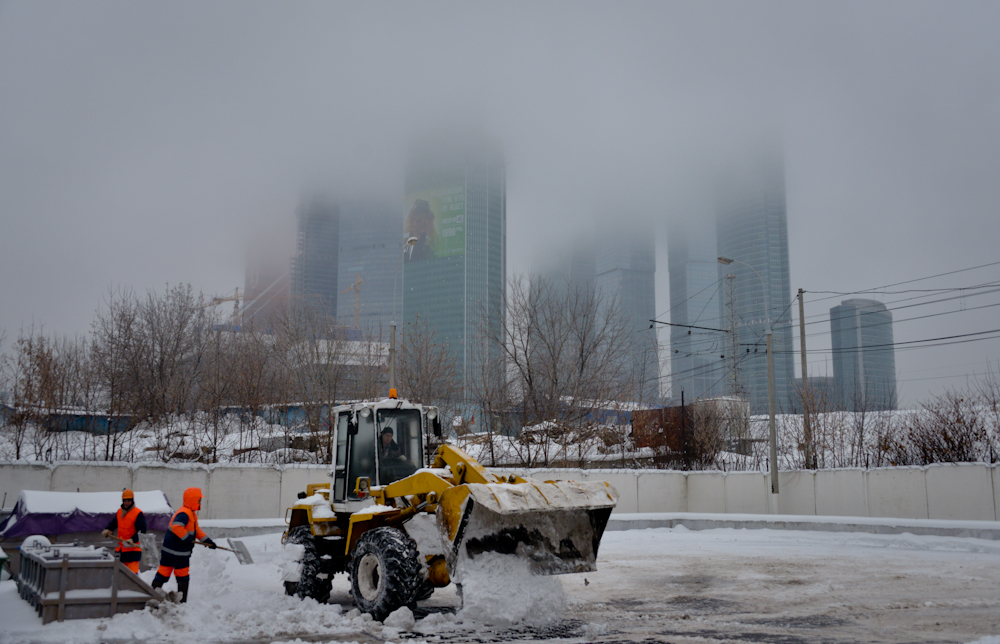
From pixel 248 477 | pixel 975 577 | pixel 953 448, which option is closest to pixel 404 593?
pixel 975 577

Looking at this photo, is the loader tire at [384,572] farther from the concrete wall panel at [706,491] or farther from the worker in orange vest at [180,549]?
the concrete wall panel at [706,491]

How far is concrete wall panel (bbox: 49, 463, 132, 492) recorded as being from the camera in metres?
20.2

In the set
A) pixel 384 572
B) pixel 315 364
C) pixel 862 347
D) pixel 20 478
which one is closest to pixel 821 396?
pixel 862 347

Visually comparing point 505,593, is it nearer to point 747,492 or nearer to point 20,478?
point 20,478

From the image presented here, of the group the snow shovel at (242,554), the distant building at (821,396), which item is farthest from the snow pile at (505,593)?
the distant building at (821,396)

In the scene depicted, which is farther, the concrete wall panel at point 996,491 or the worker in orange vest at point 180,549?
the concrete wall panel at point 996,491

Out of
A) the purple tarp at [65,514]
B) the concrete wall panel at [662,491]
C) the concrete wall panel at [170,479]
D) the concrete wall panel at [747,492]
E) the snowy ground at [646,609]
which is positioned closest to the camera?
the snowy ground at [646,609]

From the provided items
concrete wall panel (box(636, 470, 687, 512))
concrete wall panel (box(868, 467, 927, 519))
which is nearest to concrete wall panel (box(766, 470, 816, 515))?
concrete wall panel (box(868, 467, 927, 519))

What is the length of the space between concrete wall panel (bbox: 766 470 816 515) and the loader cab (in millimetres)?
18281

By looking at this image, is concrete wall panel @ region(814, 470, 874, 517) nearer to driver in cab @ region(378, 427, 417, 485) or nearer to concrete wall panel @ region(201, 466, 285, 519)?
concrete wall panel @ region(201, 466, 285, 519)

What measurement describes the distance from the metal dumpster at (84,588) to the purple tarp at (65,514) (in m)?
3.76

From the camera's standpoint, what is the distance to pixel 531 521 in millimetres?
9516

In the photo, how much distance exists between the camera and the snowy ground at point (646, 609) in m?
8.61

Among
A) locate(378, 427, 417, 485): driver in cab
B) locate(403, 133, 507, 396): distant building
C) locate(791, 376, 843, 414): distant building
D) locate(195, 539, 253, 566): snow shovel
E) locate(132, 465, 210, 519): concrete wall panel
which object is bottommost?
locate(195, 539, 253, 566): snow shovel
